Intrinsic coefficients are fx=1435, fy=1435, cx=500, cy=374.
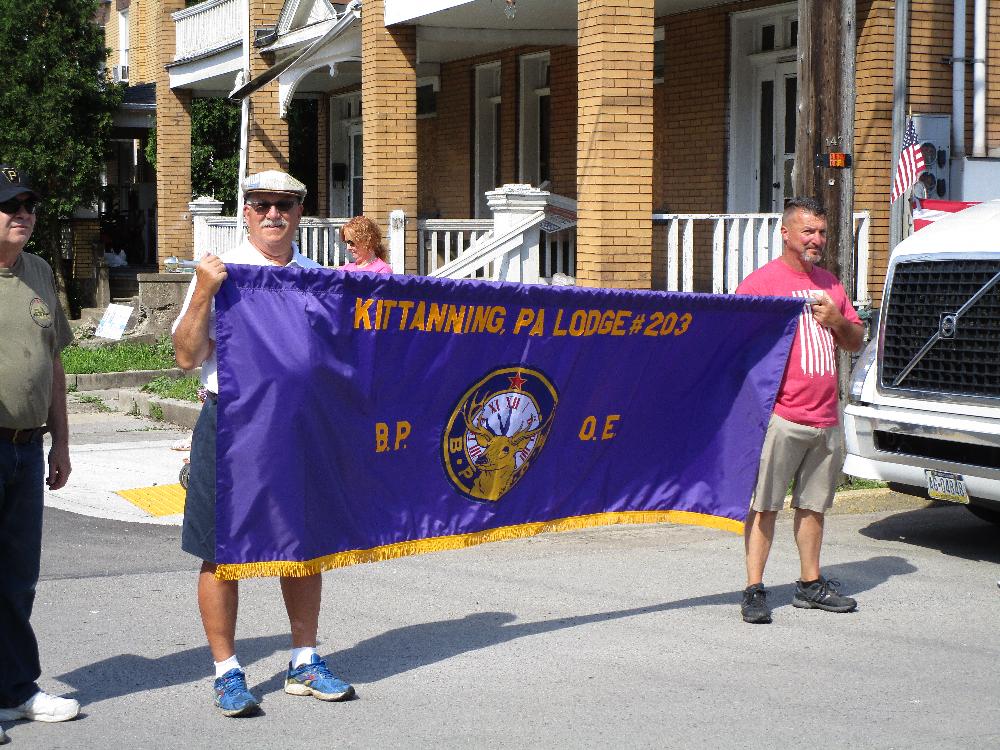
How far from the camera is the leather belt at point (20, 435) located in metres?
5.19

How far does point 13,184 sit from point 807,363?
373cm

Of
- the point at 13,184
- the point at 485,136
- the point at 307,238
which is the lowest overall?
the point at 13,184

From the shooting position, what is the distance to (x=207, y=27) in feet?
76.0

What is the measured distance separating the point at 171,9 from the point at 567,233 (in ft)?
41.9

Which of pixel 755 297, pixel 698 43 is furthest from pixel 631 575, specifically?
pixel 698 43

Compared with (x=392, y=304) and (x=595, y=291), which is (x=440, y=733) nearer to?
(x=392, y=304)

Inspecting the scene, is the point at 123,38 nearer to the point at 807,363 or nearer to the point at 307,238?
the point at 307,238

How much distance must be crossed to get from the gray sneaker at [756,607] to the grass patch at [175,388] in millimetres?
9041

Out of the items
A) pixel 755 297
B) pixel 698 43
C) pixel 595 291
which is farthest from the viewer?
pixel 698 43

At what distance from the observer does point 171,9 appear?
86.2 feet

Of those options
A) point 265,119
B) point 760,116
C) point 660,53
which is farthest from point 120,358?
point 760,116

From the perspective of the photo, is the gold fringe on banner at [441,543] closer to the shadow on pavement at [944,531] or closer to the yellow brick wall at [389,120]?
the shadow on pavement at [944,531]

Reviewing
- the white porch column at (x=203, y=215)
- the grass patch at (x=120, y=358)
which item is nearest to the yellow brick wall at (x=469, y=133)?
the white porch column at (x=203, y=215)

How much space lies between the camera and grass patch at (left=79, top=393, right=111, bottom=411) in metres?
15.8
